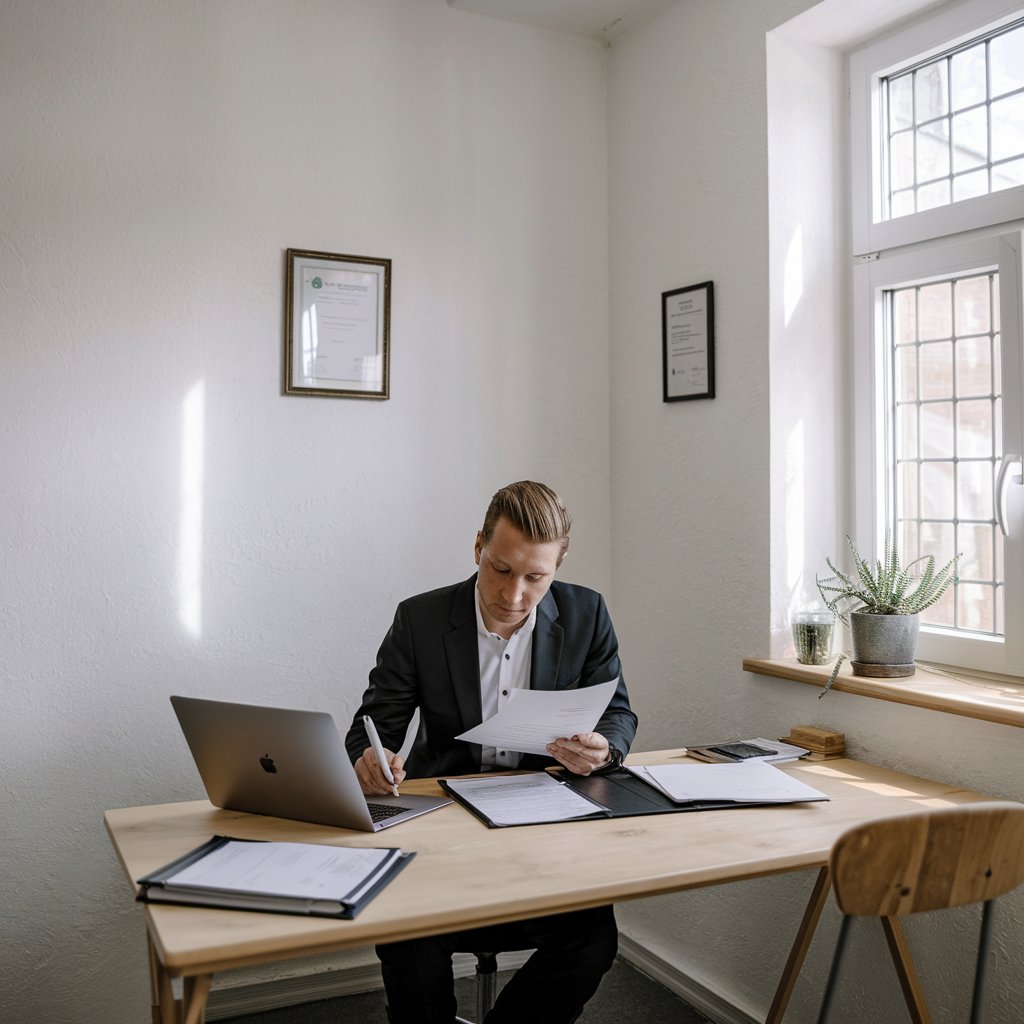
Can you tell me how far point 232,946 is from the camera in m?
1.25

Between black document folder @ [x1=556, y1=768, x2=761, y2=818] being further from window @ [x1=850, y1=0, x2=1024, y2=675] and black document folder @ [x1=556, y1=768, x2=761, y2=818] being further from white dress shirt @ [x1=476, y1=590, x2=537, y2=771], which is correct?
window @ [x1=850, y1=0, x2=1024, y2=675]

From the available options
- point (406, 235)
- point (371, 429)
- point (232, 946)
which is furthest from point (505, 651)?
point (406, 235)

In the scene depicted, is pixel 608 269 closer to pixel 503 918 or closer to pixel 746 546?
pixel 746 546

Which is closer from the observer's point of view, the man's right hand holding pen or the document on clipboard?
the document on clipboard

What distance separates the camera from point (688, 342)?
2.82m

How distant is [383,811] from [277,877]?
37cm

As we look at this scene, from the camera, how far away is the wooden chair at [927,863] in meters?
1.34

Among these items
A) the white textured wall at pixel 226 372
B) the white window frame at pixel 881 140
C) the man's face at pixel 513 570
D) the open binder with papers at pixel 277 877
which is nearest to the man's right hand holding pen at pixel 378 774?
the open binder with papers at pixel 277 877

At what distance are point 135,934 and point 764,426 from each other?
2.05 metres

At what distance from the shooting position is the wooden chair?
4.41 feet

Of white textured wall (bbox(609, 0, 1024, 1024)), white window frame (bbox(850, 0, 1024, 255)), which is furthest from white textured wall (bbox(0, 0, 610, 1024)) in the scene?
white window frame (bbox(850, 0, 1024, 255))

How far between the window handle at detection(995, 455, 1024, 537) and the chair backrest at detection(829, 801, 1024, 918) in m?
0.99

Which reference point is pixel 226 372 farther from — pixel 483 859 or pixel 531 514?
pixel 483 859

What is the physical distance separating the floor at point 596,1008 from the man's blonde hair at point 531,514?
1.32m
